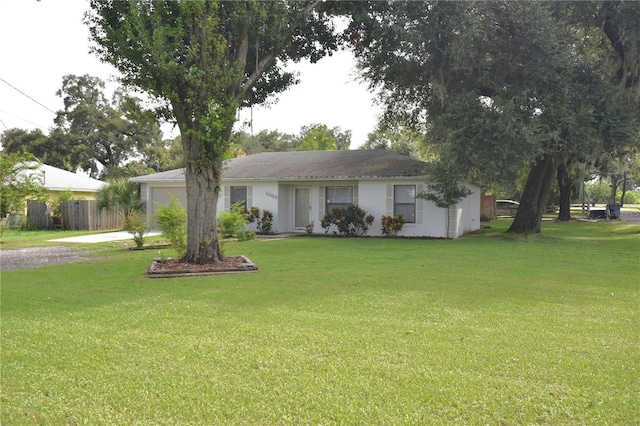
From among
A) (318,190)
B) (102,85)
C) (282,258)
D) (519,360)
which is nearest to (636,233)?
(318,190)

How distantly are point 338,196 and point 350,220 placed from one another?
1478 millimetres

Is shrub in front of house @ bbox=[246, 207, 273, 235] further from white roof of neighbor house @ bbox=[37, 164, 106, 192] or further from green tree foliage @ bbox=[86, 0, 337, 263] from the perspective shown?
white roof of neighbor house @ bbox=[37, 164, 106, 192]

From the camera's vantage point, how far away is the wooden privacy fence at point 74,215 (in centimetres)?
2178

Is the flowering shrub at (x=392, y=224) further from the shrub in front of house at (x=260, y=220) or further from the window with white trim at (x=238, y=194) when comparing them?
the window with white trim at (x=238, y=194)

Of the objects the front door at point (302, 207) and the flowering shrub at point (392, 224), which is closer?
the flowering shrub at point (392, 224)

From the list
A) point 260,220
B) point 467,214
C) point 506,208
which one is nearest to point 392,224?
point 467,214

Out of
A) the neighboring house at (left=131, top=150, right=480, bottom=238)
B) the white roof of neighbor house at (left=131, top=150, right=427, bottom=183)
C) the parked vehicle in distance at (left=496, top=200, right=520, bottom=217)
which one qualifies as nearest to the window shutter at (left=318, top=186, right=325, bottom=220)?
the neighboring house at (left=131, top=150, right=480, bottom=238)

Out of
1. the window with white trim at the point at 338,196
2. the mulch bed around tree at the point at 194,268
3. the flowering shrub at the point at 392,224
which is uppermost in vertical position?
the window with white trim at the point at 338,196

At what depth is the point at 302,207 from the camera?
20.4m

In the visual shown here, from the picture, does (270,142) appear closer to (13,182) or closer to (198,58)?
(13,182)

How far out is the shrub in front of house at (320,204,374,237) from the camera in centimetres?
1838

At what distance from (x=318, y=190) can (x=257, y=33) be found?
9.80m

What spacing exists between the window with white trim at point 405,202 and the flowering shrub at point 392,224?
0.26 m

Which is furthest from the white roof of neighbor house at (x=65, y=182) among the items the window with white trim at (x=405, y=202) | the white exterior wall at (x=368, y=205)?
the window with white trim at (x=405, y=202)
